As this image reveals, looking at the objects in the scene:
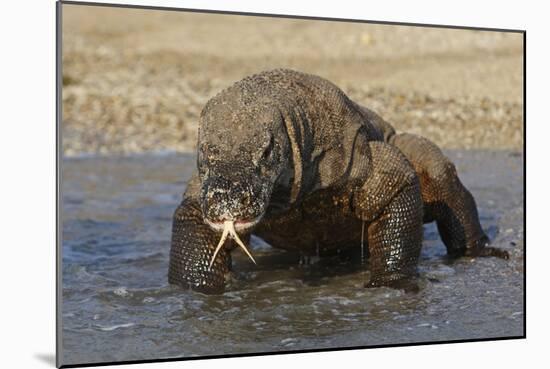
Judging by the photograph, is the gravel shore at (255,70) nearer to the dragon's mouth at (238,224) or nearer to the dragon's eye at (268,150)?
the dragon's eye at (268,150)

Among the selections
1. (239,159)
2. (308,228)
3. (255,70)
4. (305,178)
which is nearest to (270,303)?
(308,228)

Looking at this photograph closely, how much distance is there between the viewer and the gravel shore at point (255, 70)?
36.9 ft

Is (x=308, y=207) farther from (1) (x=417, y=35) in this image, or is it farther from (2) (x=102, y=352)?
(1) (x=417, y=35)

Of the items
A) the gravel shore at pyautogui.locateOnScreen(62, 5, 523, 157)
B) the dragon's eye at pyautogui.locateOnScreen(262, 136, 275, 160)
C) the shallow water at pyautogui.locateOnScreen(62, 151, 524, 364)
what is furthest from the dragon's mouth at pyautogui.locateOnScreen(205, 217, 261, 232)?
the gravel shore at pyautogui.locateOnScreen(62, 5, 523, 157)

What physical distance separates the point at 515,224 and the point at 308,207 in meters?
3.05

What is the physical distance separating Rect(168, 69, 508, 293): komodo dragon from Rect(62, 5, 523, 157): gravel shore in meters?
3.01

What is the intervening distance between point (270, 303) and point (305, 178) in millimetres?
1153

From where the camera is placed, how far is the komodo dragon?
5637mm

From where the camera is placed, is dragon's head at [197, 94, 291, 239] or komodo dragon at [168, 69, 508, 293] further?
komodo dragon at [168, 69, 508, 293]

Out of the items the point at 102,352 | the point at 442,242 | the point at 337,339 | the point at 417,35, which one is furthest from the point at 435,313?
the point at 417,35

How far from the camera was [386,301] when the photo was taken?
22.0 feet

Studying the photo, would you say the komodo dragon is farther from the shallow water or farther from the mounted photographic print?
the shallow water

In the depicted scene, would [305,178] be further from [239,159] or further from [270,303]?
[270,303]

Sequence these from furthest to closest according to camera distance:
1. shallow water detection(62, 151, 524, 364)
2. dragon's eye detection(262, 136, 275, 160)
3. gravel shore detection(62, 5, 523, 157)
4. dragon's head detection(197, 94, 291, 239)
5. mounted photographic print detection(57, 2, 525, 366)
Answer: gravel shore detection(62, 5, 523, 157) < shallow water detection(62, 151, 524, 364) < mounted photographic print detection(57, 2, 525, 366) < dragon's eye detection(262, 136, 275, 160) < dragon's head detection(197, 94, 291, 239)
